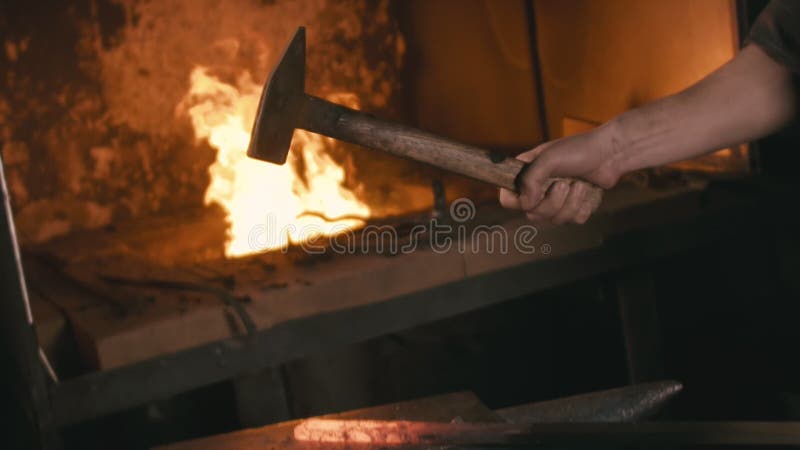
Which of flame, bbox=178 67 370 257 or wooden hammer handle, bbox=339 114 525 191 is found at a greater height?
flame, bbox=178 67 370 257

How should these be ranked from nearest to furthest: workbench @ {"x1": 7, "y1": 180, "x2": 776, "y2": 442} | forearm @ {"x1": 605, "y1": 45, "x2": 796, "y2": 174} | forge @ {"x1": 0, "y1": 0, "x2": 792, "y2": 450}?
forearm @ {"x1": 605, "y1": 45, "x2": 796, "y2": 174}
workbench @ {"x1": 7, "y1": 180, "x2": 776, "y2": 442}
forge @ {"x1": 0, "y1": 0, "x2": 792, "y2": 450}

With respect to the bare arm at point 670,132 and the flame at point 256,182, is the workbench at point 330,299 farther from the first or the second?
the bare arm at point 670,132

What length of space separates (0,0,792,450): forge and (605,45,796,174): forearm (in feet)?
2.23

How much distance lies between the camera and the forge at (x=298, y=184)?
6.77 ft

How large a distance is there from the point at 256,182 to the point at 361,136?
1.08 m

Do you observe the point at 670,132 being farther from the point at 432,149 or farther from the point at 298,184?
the point at 298,184

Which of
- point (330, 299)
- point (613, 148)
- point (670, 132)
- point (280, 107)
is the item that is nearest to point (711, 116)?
point (670, 132)

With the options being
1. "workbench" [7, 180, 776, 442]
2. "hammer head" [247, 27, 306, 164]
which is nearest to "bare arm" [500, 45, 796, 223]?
"hammer head" [247, 27, 306, 164]

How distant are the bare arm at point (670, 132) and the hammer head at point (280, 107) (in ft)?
1.42

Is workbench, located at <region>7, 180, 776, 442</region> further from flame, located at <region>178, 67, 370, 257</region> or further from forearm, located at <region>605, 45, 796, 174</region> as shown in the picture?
forearm, located at <region>605, 45, 796, 174</region>

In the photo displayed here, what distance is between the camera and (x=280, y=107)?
5.23 ft

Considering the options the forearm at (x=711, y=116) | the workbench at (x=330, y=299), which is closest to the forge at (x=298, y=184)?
the workbench at (x=330, y=299)

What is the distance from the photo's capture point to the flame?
253 centimetres

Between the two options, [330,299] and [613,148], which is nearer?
[613,148]
